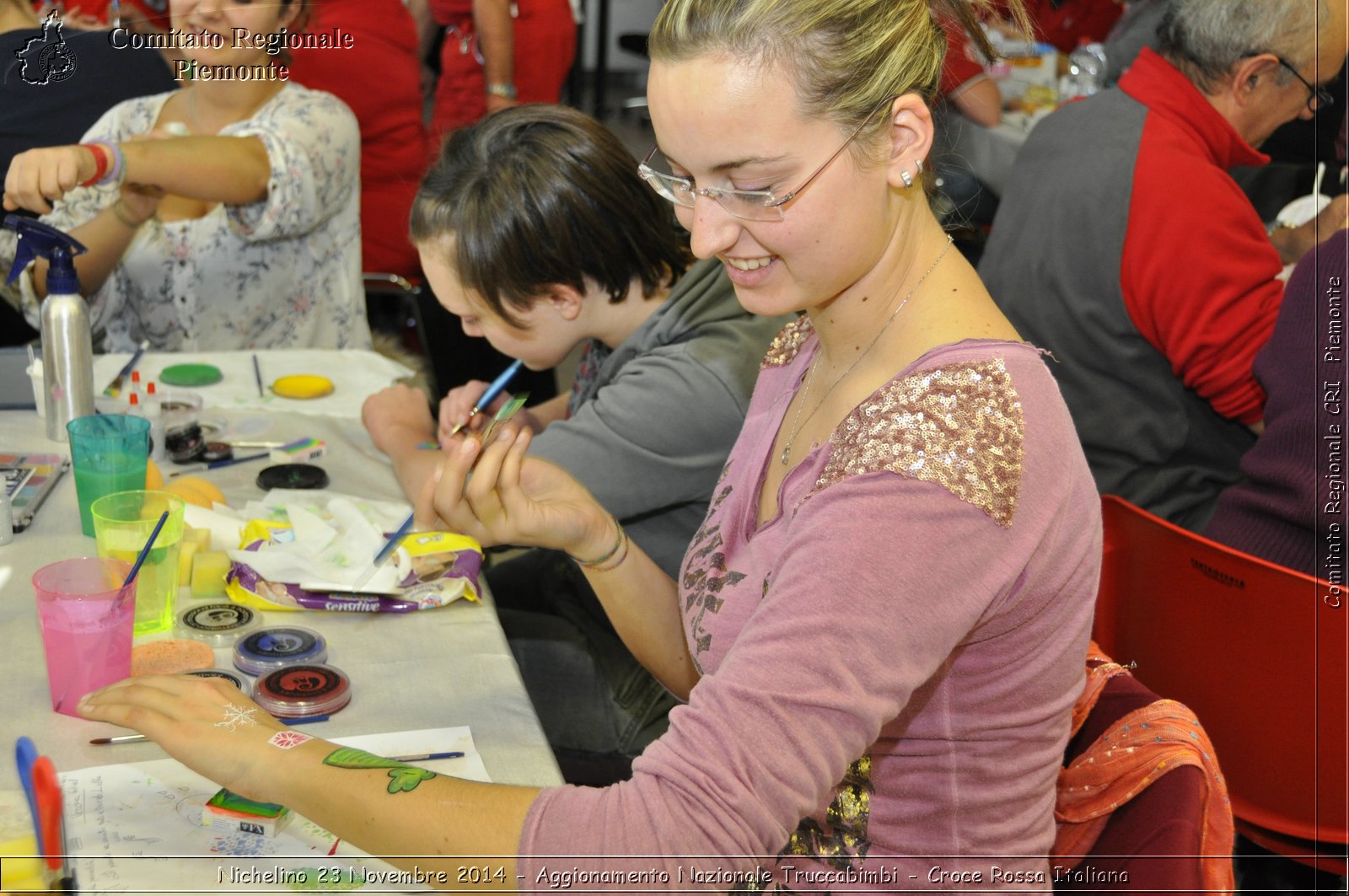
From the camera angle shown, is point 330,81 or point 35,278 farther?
point 330,81

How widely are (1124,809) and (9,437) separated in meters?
1.57

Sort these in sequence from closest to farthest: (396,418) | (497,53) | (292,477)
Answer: (292,477) → (396,418) → (497,53)

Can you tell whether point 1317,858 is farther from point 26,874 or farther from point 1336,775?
point 26,874

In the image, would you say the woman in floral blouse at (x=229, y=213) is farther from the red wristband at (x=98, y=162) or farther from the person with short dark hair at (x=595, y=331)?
the person with short dark hair at (x=595, y=331)

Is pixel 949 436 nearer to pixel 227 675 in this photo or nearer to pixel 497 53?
pixel 227 675

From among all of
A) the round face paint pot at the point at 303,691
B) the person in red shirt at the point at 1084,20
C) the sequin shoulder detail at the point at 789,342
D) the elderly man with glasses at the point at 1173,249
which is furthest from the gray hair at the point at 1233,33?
the person in red shirt at the point at 1084,20

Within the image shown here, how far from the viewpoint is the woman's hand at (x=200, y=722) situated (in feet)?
3.00

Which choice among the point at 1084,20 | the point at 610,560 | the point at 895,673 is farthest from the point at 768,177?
the point at 1084,20

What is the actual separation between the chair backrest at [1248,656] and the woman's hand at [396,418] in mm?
993

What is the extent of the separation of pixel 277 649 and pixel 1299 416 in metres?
1.28

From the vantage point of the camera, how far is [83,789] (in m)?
1.02

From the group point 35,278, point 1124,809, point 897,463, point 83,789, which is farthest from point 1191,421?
point 35,278

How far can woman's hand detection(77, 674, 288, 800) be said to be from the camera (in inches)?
36.0

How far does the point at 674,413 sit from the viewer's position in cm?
158
